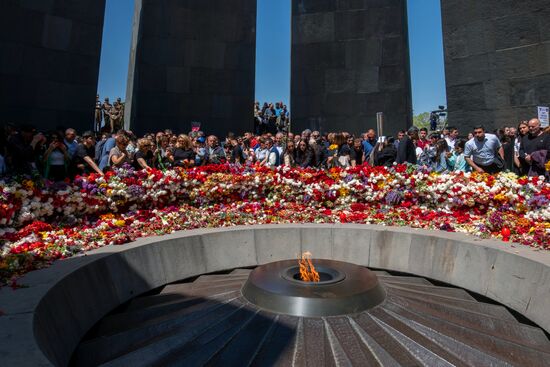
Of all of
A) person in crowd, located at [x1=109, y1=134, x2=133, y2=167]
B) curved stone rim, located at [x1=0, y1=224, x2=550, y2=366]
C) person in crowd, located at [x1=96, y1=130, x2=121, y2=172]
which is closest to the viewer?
curved stone rim, located at [x1=0, y1=224, x2=550, y2=366]

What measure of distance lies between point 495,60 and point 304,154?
711cm

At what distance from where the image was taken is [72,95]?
530 inches

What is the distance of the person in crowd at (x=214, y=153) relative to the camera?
11.0 metres

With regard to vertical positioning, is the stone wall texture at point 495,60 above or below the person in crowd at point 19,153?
above

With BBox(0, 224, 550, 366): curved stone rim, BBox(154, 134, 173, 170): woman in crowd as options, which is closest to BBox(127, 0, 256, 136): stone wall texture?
BBox(154, 134, 173, 170): woman in crowd

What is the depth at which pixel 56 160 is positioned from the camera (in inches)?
294

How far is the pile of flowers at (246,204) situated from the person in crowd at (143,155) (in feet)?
2.71

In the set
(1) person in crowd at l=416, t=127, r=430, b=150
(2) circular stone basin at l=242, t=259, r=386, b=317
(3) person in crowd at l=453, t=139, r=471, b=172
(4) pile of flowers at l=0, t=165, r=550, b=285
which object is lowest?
(2) circular stone basin at l=242, t=259, r=386, b=317

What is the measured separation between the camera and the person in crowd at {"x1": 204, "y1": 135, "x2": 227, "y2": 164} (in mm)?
11000

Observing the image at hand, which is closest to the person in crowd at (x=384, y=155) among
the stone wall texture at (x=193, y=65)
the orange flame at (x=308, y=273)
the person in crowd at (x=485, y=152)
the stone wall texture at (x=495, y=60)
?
the person in crowd at (x=485, y=152)

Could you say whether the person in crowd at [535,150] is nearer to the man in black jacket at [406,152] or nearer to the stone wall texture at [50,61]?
the man in black jacket at [406,152]

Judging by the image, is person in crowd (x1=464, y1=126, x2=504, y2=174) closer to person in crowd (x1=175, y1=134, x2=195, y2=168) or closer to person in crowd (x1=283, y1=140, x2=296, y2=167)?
person in crowd (x1=283, y1=140, x2=296, y2=167)

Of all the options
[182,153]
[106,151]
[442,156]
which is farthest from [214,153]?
[442,156]

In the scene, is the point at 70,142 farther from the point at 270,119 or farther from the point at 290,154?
the point at 270,119
